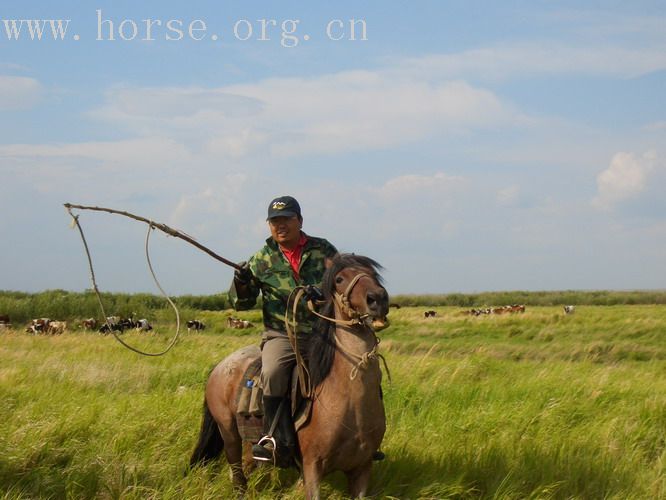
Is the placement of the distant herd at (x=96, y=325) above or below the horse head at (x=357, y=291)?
below

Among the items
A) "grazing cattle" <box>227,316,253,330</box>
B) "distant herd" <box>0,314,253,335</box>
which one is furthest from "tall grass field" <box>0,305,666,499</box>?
"grazing cattle" <box>227,316,253,330</box>

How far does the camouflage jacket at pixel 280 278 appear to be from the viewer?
5.56 metres

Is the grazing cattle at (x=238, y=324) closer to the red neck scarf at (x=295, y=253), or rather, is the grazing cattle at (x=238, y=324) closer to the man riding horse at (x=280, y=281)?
the man riding horse at (x=280, y=281)

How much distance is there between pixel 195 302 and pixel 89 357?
30099 millimetres

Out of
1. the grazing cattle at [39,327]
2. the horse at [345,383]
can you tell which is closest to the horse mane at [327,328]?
the horse at [345,383]

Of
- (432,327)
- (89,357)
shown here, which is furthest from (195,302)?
(89,357)

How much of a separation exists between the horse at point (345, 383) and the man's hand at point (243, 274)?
0.73 m

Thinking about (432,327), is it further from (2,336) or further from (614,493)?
(614,493)

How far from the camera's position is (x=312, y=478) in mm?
4902

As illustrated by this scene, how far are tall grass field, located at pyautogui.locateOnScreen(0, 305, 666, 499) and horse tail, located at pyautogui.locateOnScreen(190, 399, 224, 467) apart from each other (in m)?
0.12

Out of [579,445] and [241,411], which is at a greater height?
[241,411]

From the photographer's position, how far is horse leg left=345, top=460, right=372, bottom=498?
5.11 m

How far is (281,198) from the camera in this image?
18.2 ft

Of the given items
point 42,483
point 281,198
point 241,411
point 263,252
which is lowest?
point 42,483
